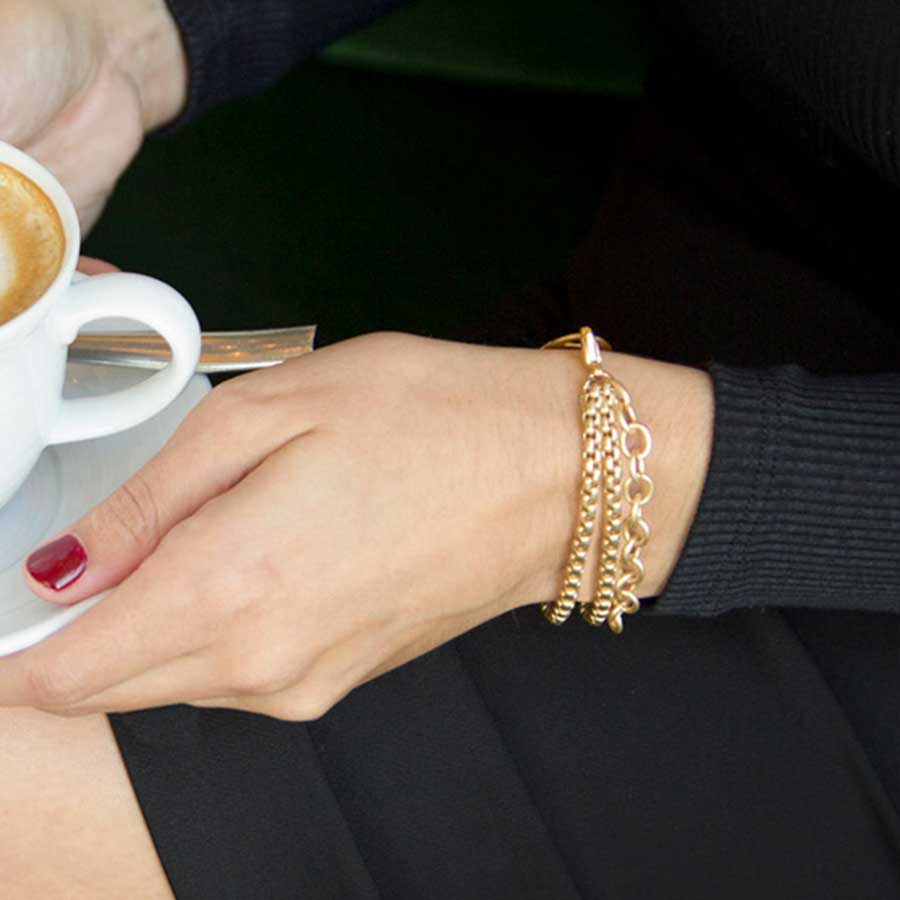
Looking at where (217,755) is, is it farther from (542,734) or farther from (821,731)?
(821,731)

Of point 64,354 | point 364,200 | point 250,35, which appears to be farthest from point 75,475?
point 364,200

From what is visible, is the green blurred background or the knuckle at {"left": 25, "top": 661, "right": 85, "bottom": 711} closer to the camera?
the knuckle at {"left": 25, "top": 661, "right": 85, "bottom": 711}

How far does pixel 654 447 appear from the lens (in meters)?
0.56

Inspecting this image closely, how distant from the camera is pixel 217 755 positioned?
53 cm

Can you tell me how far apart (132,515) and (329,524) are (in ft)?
0.27

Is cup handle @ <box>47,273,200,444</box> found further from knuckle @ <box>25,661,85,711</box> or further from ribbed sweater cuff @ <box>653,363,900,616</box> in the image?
ribbed sweater cuff @ <box>653,363,900,616</box>

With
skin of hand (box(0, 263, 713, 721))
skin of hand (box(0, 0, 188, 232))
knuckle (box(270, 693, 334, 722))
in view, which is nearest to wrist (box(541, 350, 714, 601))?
skin of hand (box(0, 263, 713, 721))

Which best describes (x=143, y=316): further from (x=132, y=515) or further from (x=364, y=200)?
(x=364, y=200)

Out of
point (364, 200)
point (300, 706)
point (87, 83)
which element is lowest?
point (364, 200)

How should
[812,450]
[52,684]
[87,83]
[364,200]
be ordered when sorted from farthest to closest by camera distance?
[364,200], [87,83], [812,450], [52,684]

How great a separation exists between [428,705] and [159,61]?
48 cm

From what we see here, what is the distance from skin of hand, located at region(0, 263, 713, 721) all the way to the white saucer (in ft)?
0.20

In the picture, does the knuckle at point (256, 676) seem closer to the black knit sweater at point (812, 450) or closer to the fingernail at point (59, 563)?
the fingernail at point (59, 563)

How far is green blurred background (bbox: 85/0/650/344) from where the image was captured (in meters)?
1.10
